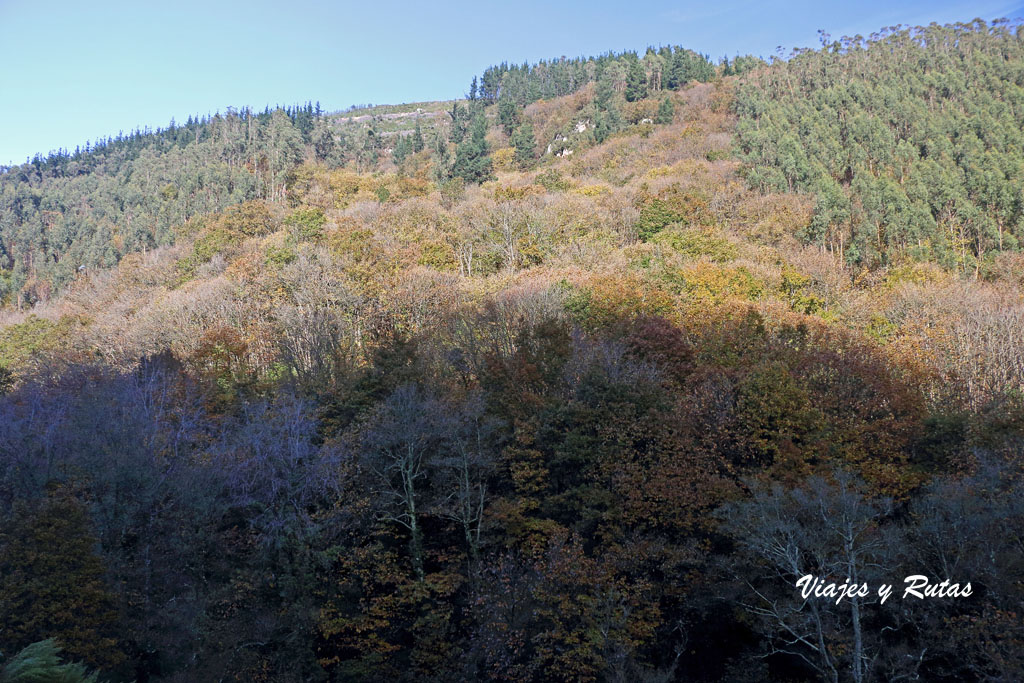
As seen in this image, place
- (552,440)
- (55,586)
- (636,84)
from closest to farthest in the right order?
(55,586), (552,440), (636,84)

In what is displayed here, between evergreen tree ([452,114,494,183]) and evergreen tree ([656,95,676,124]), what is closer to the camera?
evergreen tree ([452,114,494,183])

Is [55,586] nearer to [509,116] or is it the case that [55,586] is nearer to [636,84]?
[509,116]

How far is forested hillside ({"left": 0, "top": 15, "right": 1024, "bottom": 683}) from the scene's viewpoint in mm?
19562

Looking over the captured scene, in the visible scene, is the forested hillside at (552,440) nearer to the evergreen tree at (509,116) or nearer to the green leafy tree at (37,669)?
the green leafy tree at (37,669)

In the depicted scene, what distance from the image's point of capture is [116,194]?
95.0 meters

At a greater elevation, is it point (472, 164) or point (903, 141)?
point (472, 164)

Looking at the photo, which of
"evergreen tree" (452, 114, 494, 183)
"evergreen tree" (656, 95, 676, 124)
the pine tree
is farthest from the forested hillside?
"evergreen tree" (656, 95, 676, 124)

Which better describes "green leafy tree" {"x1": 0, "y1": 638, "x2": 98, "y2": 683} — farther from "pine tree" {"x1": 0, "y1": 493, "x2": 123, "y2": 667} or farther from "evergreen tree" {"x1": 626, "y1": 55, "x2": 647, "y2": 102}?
"evergreen tree" {"x1": 626, "y1": 55, "x2": 647, "y2": 102}

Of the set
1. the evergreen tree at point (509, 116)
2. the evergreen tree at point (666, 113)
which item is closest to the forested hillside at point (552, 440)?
the evergreen tree at point (666, 113)

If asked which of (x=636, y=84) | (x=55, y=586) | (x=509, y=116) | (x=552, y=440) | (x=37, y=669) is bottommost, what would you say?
(x=55, y=586)

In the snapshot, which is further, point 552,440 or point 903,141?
point 903,141

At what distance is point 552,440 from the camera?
27.9m

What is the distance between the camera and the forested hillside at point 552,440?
64.2 ft

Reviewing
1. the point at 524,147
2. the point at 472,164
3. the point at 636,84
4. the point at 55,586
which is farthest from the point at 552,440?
the point at 636,84
